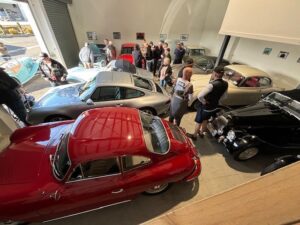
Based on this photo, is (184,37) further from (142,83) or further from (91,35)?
(142,83)

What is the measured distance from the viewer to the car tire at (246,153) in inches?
126

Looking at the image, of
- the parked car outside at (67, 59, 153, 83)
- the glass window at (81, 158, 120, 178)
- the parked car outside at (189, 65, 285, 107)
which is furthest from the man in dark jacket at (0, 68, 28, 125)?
the parked car outside at (189, 65, 285, 107)

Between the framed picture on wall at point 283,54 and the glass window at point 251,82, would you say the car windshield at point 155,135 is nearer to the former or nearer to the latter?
the glass window at point 251,82

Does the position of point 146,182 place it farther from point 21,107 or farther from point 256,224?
point 21,107

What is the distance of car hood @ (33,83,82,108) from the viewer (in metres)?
3.94

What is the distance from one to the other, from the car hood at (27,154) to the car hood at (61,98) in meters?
1.14

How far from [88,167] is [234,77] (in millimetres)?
5255

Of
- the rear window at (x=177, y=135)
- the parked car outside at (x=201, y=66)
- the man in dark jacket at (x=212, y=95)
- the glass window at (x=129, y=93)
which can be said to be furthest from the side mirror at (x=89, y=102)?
the parked car outside at (x=201, y=66)

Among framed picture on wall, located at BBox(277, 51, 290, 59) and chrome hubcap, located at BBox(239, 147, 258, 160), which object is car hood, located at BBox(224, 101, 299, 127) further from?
framed picture on wall, located at BBox(277, 51, 290, 59)

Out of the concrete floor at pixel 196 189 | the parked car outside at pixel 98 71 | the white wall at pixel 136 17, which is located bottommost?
the concrete floor at pixel 196 189

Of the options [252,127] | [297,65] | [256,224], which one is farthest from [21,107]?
[297,65]

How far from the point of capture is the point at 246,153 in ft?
11.1

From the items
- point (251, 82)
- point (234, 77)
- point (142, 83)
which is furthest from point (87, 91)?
point (251, 82)

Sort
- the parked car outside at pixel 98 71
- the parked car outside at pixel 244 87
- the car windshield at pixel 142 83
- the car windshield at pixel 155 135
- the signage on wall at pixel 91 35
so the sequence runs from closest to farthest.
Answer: the car windshield at pixel 155 135
the car windshield at pixel 142 83
the parked car outside at pixel 244 87
the parked car outside at pixel 98 71
the signage on wall at pixel 91 35
